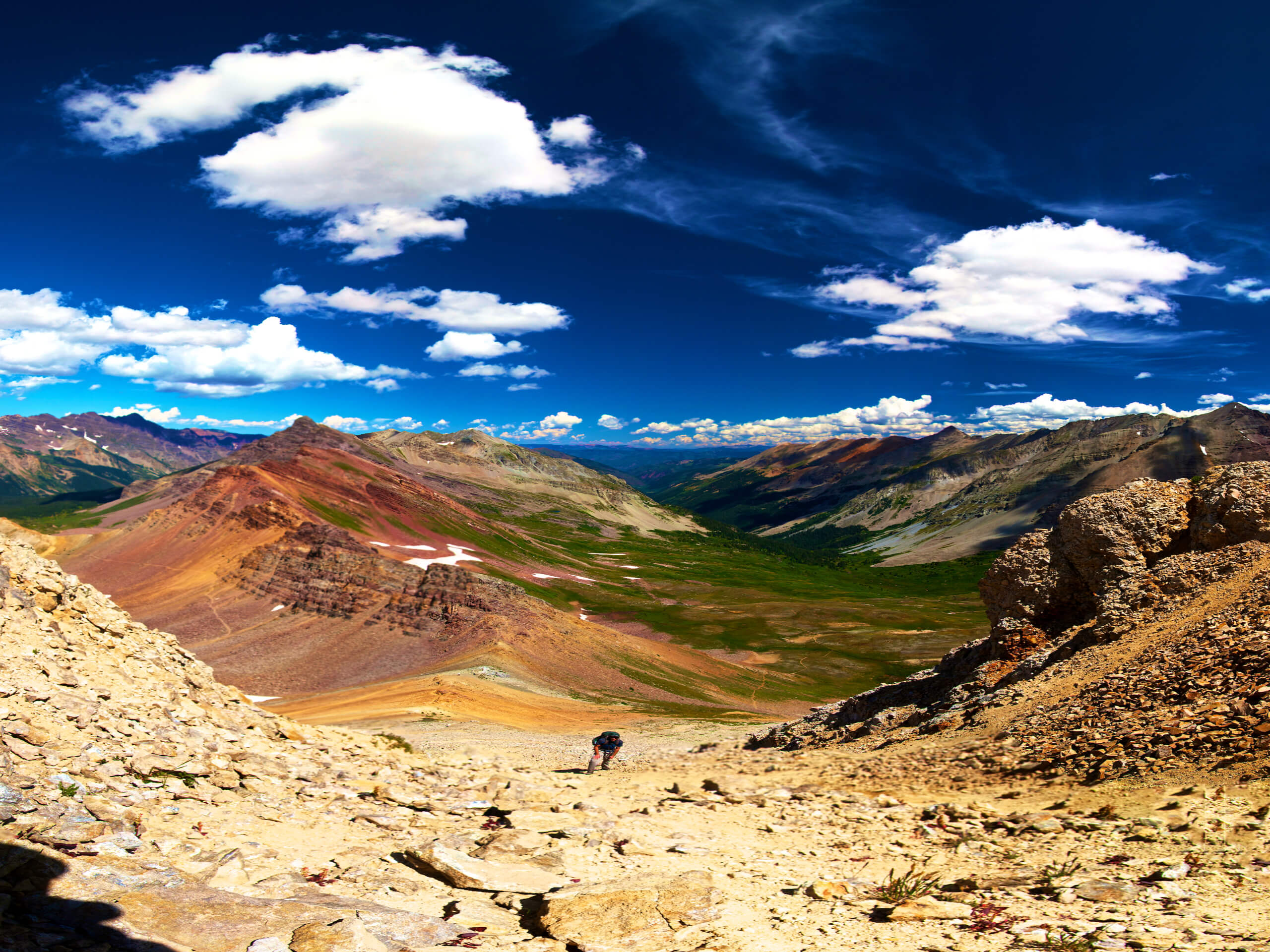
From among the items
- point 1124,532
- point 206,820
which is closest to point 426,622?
point 206,820

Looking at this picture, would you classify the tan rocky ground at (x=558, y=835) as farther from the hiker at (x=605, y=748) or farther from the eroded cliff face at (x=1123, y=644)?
the hiker at (x=605, y=748)

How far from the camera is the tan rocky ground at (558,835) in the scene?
8406 mm

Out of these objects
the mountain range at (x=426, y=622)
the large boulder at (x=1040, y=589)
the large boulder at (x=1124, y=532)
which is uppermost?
the large boulder at (x=1124, y=532)

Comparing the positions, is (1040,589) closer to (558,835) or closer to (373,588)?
(558,835)

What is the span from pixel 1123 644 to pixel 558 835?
16.7 meters

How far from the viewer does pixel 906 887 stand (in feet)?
35.2

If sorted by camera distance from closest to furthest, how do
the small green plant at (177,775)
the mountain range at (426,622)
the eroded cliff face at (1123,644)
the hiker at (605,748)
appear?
the small green plant at (177,775), the eroded cliff face at (1123,644), the hiker at (605,748), the mountain range at (426,622)

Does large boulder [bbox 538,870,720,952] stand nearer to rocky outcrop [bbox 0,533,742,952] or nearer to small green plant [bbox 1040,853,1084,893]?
rocky outcrop [bbox 0,533,742,952]

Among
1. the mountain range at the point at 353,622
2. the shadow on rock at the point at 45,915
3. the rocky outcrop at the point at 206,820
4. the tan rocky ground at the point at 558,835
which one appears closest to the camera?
the shadow on rock at the point at 45,915

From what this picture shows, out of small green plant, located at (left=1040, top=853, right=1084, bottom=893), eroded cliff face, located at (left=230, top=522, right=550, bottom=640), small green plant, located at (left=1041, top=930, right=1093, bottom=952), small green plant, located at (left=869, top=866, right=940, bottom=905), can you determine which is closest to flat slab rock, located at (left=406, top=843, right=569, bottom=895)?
small green plant, located at (left=869, top=866, right=940, bottom=905)

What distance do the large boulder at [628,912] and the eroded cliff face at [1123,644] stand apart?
9659 millimetres

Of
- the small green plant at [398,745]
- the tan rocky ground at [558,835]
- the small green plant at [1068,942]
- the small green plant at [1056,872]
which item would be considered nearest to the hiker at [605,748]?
the tan rocky ground at [558,835]

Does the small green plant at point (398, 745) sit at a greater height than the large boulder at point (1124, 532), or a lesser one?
lesser

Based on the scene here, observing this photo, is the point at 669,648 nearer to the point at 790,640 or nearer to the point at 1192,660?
the point at 790,640
